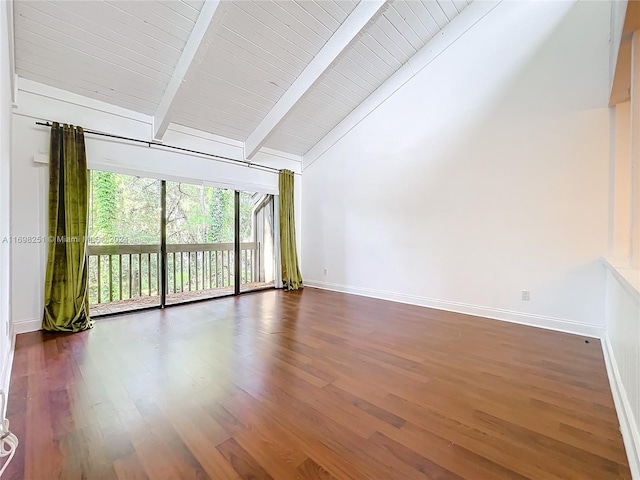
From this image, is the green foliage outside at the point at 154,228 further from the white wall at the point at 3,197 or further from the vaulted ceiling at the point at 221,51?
Result: the white wall at the point at 3,197

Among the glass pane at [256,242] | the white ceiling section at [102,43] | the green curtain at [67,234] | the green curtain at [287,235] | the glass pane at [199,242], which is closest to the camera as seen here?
the white ceiling section at [102,43]

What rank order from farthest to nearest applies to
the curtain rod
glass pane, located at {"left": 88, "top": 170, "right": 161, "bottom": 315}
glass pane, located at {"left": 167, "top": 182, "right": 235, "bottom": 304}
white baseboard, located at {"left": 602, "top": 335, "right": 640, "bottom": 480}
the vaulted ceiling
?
glass pane, located at {"left": 167, "top": 182, "right": 235, "bottom": 304}, glass pane, located at {"left": 88, "top": 170, "right": 161, "bottom": 315}, the curtain rod, the vaulted ceiling, white baseboard, located at {"left": 602, "top": 335, "right": 640, "bottom": 480}

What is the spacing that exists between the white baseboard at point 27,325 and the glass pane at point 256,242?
267cm

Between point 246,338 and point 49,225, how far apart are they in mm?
2489

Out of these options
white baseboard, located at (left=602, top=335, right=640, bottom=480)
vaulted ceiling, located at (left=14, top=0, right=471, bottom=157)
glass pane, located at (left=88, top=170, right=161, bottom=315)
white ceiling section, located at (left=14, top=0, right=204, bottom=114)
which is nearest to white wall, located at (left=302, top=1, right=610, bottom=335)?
vaulted ceiling, located at (left=14, top=0, right=471, bottom=157)

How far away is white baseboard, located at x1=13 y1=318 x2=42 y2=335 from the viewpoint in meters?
3.02

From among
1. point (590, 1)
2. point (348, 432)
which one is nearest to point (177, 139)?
point (348, 432)

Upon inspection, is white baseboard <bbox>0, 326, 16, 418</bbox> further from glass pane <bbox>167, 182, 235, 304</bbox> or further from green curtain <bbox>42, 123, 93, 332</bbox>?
glass pane <bbox>167, 182, 235, 304</bbox>

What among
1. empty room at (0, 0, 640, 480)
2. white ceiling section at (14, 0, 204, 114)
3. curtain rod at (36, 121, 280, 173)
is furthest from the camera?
curtain rod at (36, 121, 280, 173)

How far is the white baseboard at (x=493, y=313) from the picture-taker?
3.03 metres

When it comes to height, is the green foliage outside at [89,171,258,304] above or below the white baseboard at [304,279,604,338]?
above

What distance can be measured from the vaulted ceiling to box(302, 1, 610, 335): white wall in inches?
30.8

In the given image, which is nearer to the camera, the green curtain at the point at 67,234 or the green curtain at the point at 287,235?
the green curtain at the point at 67,234

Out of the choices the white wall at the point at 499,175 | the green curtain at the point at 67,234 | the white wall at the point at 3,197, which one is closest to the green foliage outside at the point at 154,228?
the green curtain at the point at 67,234
